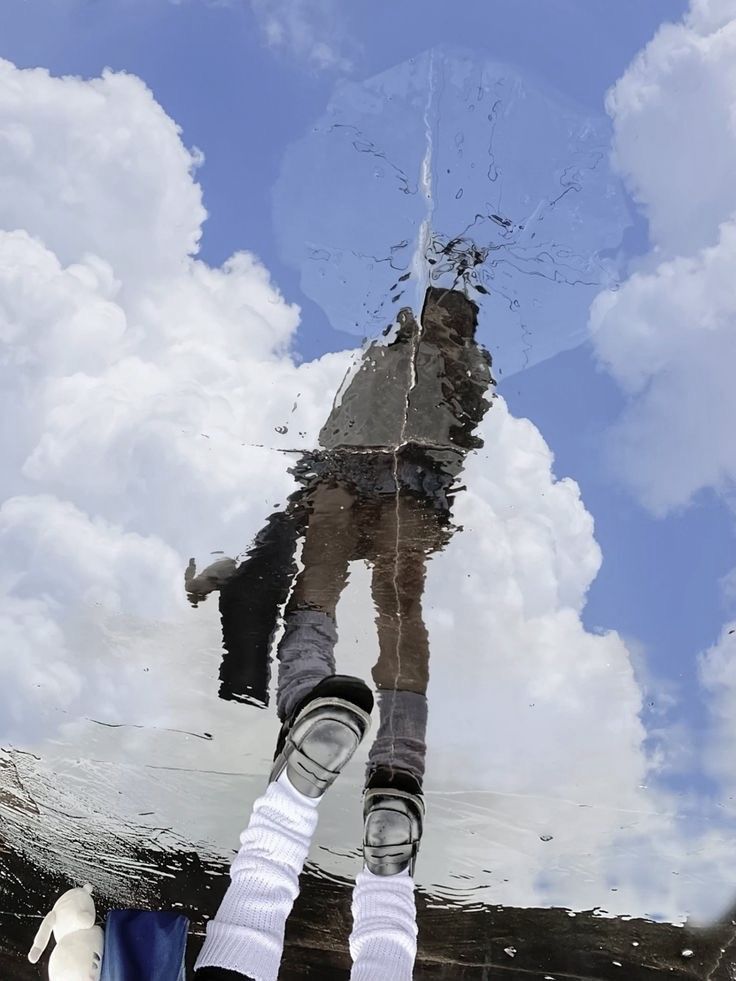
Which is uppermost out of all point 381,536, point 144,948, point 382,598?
point 381,536

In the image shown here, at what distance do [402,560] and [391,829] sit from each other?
0.65 metres

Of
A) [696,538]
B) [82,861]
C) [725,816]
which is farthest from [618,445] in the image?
[82,861]

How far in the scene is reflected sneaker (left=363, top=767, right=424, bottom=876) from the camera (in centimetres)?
161

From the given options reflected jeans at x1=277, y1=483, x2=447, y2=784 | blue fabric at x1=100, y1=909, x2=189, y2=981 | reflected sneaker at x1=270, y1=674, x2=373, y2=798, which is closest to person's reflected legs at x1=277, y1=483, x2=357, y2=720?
reflected jeans at x1=277, y1=483, x2=447, y2=784

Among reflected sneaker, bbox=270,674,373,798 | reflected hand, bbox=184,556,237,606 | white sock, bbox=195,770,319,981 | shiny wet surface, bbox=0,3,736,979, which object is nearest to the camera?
white sock, bbox=195,770,319,981

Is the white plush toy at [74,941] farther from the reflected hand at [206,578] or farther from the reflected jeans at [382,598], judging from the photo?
the reflected hand at [206,578]

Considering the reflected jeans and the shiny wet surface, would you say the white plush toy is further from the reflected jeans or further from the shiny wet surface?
the reflected jeans

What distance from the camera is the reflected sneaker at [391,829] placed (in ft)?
5.29

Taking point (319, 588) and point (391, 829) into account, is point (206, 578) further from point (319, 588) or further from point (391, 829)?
point (391, 829)

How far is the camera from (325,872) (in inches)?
82.0

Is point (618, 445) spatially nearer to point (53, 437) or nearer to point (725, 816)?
point (725, 816)

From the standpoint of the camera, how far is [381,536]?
193cm

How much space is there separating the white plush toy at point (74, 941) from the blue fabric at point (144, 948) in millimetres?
43

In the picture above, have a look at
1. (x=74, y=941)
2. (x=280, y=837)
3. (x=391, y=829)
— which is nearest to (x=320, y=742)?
(x=280, y=837)
